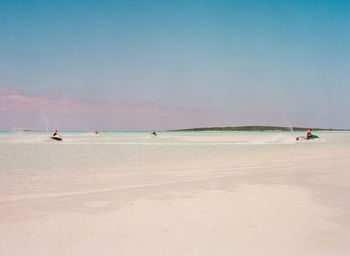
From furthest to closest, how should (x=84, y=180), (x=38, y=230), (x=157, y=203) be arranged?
(x=84, y=180), (x=157, y=203), (x=38, y=230)

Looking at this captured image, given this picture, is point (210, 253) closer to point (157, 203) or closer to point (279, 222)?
point (279, 222)

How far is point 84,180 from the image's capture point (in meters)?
10.5

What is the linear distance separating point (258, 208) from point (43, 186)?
6.71 metres

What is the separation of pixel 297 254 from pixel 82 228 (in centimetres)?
370

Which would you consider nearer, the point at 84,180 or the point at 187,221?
the point at 187,221

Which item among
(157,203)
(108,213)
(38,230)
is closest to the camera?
(38,230)

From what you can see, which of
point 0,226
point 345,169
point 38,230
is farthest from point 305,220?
point 345,169

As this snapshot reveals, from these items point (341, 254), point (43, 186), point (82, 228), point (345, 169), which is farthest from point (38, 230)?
point (345, 169)

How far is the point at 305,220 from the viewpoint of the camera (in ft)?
18.7

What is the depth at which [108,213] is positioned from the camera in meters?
6.25

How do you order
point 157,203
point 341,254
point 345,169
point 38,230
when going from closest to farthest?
1. point 341,254
2. point 38,230
3. point 157,203
4. point 345,169

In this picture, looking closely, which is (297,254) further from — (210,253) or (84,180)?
(84,180)

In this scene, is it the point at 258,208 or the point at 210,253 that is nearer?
the point at 210,253

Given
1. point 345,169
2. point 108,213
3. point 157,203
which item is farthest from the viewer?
point 345,169
